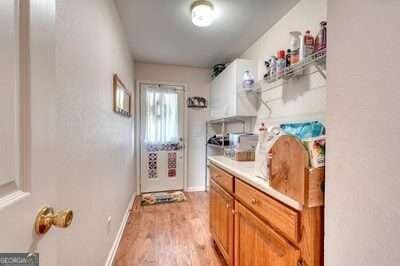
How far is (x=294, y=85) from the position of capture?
1.79m

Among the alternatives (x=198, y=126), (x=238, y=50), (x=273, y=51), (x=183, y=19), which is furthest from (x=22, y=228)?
(x=198, y=126)

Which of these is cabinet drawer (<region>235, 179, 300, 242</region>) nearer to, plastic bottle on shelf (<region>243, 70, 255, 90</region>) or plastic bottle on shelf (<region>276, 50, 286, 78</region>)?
plastic bottle on shelf (<region>276, 50, 286, 78</region>)

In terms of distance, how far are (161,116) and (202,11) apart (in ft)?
6.94

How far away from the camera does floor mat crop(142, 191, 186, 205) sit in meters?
3.24

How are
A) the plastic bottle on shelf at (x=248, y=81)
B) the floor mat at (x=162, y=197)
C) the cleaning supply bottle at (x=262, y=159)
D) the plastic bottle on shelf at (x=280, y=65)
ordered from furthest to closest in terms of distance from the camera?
the floor mat at (x=162, y=197)
the plastic bottle on shelf at (x=248, y=81)
the plastic bottle on shelf at (x=280, y=65)
the cleaning supply bottle at (x=262, y=159)

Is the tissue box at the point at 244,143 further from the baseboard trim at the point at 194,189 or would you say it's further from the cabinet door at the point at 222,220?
the baseboard trim at the point at 194,189

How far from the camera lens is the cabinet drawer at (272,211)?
0.89m

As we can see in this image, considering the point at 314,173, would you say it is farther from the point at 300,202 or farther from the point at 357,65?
the point at 357,65

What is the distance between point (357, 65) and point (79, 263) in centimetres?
148

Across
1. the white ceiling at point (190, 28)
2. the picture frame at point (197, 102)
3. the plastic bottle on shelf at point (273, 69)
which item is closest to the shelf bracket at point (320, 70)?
the plastic bottle on shelf at point (273, 69)

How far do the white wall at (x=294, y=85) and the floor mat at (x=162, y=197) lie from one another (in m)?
1.94

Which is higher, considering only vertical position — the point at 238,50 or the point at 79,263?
the point at 238,50

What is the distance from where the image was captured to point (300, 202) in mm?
811

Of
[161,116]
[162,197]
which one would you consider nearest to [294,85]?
[161,116]
